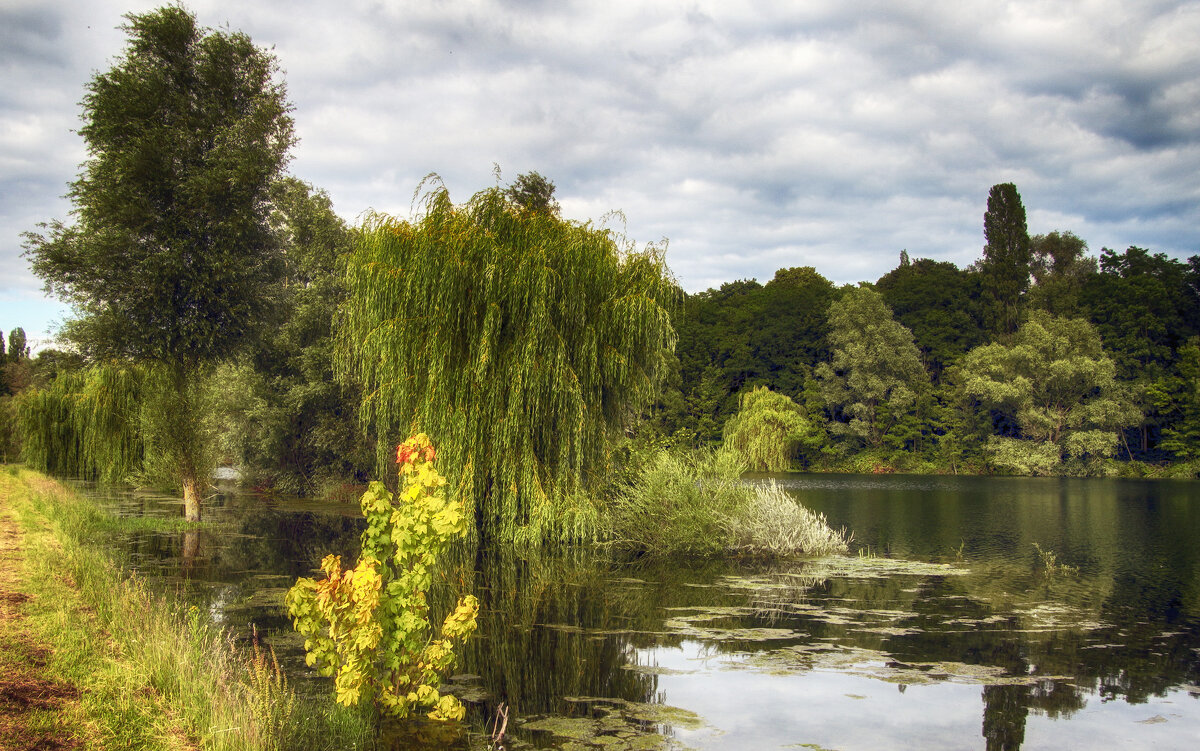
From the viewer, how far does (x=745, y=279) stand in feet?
258

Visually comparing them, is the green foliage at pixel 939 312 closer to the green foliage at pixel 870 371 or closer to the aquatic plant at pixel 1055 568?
the green foliage at pixel 870 371

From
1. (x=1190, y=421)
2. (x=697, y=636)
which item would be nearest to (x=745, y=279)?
(x=1190, y=421)

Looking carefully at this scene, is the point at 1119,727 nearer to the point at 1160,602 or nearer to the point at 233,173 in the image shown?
the point at 1160,602

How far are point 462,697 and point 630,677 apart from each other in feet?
5.45

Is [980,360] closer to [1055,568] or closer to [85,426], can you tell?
[1055,568]

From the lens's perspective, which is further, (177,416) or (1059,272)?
(1059,272)

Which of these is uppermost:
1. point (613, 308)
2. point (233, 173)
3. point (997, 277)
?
point (997, 277)

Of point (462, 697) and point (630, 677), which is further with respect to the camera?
point (630, 677)

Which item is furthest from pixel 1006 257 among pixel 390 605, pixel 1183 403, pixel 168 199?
pixel 390 605

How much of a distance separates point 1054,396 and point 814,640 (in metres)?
50.8

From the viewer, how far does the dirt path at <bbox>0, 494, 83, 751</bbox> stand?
5.08 metres

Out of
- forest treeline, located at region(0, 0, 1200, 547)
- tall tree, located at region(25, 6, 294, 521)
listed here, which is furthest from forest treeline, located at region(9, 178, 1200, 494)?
tall tree, located at region(25, 6, 294, 521)

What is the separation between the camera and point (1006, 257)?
200 ft

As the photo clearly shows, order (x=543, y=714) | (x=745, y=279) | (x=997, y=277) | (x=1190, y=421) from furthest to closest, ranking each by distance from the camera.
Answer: (x=745, y=279) → (x=997, y=277) → (x=1190, y=421) → (x=543, y=714)
